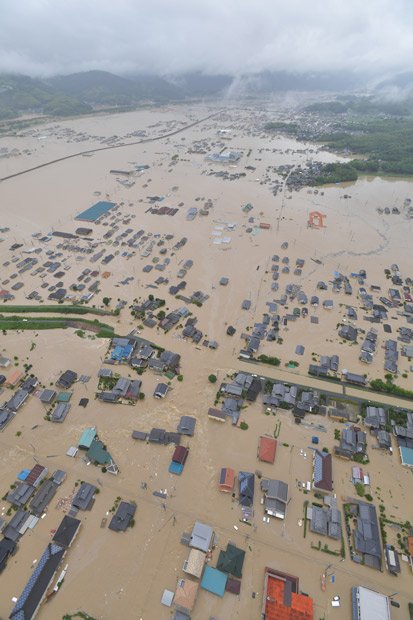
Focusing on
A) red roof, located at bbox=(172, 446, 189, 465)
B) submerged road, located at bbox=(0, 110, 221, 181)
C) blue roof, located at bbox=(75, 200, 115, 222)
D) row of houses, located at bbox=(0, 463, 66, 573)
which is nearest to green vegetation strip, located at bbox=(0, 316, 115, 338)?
row of houses, located at bbox=(0, 463, 66, 573)

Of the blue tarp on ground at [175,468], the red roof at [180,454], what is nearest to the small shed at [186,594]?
the blue tarp on ground at [175,468]

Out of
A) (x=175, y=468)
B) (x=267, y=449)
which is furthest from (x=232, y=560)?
(x=267, y=449)

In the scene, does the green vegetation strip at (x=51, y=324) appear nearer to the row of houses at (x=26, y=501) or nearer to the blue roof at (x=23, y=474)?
the blue roof at (x=23, y=474)

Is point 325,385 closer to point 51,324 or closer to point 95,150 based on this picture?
point 51,324

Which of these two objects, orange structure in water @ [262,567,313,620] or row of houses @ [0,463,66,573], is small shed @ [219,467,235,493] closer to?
orange structure in water @ [262,567,313,620]

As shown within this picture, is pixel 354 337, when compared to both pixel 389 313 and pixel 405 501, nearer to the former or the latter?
pixel 389 313
